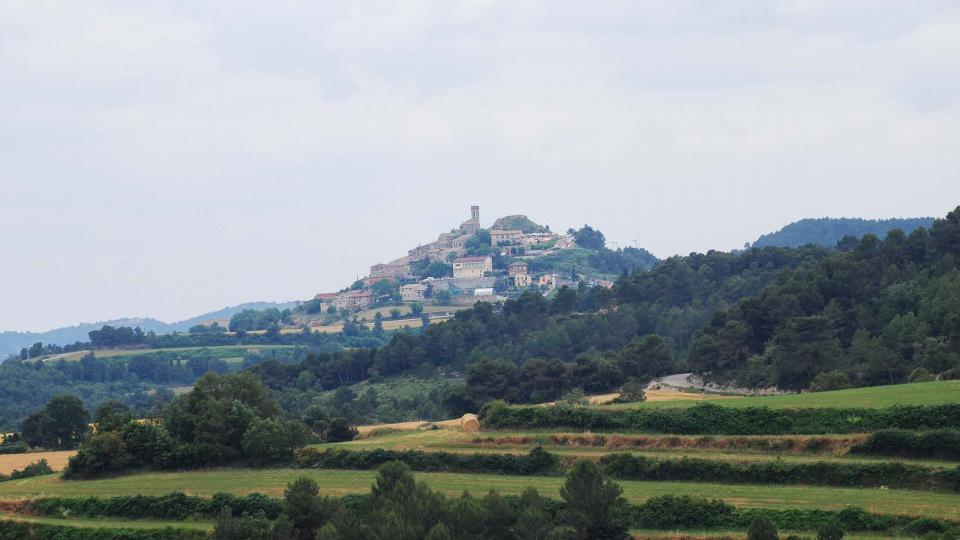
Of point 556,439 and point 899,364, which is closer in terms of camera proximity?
point 556,439

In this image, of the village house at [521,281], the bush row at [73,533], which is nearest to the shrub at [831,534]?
the bush row at [73,533]

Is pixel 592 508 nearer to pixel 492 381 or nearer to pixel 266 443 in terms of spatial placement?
pixel 266 443

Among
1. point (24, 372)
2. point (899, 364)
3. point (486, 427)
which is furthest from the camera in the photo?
point (24, 372)

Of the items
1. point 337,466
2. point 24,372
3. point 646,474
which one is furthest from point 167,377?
point 646,474

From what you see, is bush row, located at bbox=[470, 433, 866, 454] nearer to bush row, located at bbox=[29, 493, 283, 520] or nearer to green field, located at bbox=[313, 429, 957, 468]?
green field, located at bbox=[313, 429, 957, 468]

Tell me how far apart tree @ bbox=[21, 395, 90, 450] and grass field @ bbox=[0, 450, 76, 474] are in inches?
171

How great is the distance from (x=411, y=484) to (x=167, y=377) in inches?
4275

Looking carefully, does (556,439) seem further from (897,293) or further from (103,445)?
(897,293)

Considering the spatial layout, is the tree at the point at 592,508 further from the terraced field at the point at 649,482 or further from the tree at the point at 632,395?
the tree at the point at 632,395

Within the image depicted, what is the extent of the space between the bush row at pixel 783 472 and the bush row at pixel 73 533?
40.6ft

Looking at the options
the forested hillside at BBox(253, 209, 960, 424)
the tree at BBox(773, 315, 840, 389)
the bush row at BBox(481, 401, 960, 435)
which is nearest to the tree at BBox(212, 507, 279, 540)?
the bush row at BBox(481, 401, 960, 435)

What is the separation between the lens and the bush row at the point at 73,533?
32725mm

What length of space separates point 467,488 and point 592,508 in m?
7.00

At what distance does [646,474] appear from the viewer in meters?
34.5
